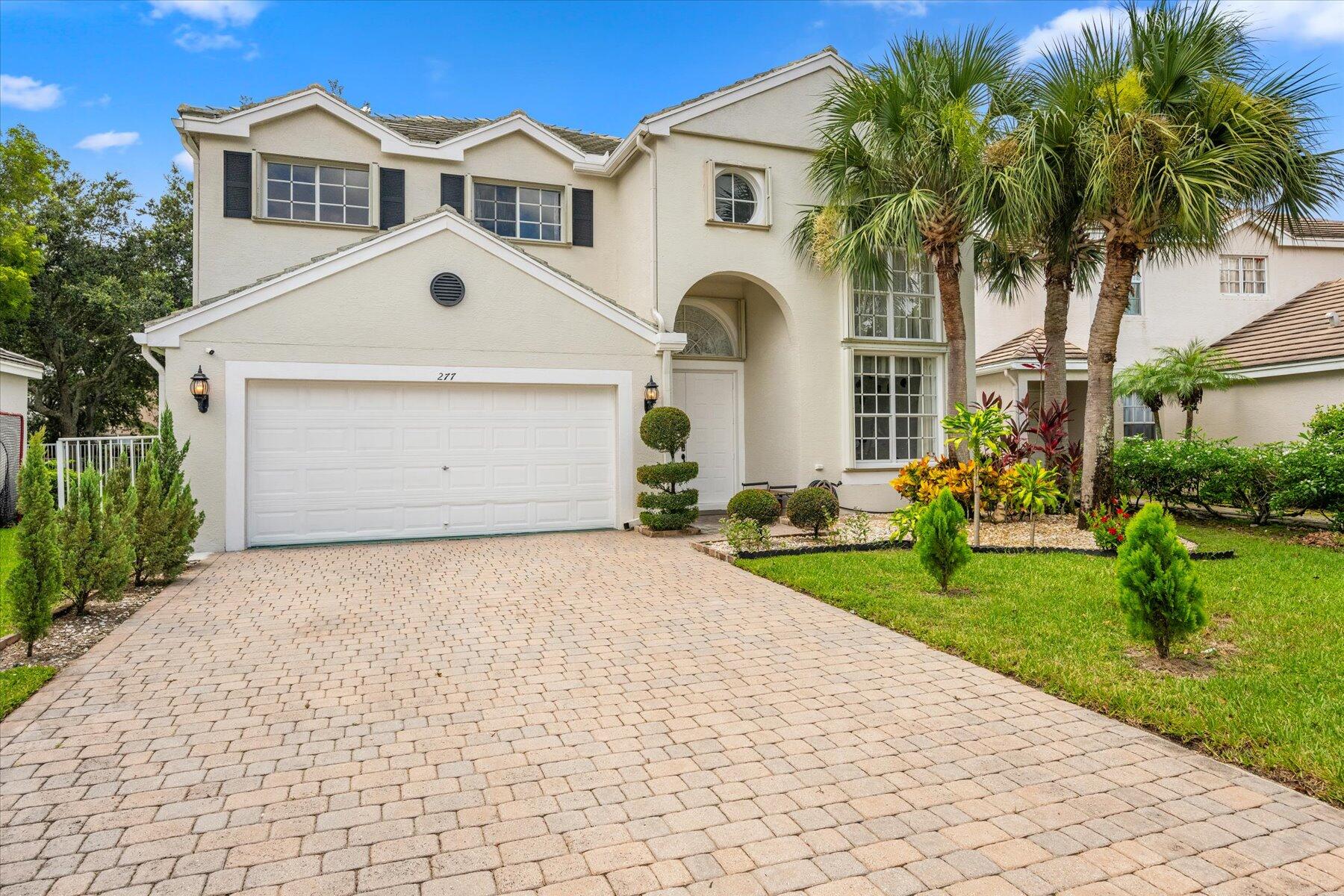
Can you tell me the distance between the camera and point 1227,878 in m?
2.76

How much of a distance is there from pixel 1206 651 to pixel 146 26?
2171 centimetres

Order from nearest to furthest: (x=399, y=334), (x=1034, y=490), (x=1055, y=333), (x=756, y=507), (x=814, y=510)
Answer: (x=1034, y=490)
(x=814, y=510)
(x=756, y=507)
(x=399, y=334)
(x=1055, y=333)

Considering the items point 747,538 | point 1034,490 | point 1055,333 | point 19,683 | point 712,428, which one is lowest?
point 19,683

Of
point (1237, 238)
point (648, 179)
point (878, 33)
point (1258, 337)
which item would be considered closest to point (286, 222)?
point (648, 179)

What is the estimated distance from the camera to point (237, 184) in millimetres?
12273

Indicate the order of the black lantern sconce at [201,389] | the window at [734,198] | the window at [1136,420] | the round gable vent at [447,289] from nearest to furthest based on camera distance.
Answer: the black lantern sconce at [201,389] < the round gable vent at [447,289] < the window at [734,198] < the window at [1136,420]

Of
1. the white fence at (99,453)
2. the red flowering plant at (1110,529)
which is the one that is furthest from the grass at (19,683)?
the red flowering plant at (1110,529)

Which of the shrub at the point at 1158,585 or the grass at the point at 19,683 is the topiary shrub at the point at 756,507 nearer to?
the shrub at the point at 1158,585

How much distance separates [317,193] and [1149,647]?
13.2 metres

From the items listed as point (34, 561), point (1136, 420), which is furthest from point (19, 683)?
point (1136, 420)

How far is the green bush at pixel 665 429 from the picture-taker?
11.5m

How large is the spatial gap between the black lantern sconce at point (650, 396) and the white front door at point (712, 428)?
6.57 ft

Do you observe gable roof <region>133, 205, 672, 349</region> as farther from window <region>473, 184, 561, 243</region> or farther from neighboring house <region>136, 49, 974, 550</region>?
window <region>473, 184, 561, 243</region>

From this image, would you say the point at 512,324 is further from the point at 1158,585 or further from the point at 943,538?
the point at 1158,585
